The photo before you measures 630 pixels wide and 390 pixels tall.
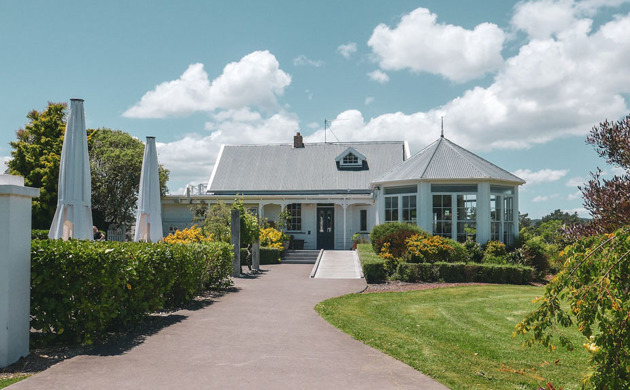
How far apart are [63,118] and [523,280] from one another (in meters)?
25.9

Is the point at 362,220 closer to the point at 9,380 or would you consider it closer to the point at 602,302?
the point at 9,380

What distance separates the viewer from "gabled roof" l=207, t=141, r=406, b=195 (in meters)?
30.8

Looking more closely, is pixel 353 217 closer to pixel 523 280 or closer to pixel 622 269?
pixel 523 280

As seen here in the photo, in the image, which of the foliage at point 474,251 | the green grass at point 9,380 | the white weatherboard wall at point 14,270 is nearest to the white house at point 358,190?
the foliage at point 474,251

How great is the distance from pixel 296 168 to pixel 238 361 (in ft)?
86.5

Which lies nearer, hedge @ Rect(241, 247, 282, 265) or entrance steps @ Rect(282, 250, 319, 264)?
hedge @ Rect(241, 247, 282, 265)

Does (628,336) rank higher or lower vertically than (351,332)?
higher

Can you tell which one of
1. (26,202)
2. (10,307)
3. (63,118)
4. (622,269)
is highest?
(63,118)

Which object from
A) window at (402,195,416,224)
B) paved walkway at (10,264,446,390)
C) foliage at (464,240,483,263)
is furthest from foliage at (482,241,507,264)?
paved walkway at (10,264,446,390)

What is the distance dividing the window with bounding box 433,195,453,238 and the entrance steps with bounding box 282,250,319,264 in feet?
20.4

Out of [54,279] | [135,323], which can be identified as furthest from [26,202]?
[135,323]

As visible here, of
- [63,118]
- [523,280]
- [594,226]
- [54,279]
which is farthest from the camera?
[63,118]

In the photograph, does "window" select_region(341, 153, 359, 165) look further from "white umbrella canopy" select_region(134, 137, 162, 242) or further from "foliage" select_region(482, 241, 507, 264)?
"white umbrella canopy" select_region(134, 137, 162, 242)

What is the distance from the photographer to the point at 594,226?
7.35 meters
